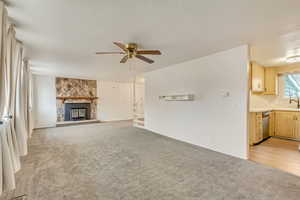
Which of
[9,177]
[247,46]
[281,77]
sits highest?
[247,46]

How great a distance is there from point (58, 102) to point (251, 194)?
8.08 m

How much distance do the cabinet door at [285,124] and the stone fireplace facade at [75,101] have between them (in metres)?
8.14

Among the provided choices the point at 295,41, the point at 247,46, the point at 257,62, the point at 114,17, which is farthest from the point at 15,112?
the point at 257,62

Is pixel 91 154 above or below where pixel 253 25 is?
below

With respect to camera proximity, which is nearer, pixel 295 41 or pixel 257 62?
pixel 295 41

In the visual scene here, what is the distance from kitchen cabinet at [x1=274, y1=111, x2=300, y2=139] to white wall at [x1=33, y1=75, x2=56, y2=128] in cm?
921

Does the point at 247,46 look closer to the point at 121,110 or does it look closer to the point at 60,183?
the point at 60,183

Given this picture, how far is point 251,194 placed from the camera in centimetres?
193

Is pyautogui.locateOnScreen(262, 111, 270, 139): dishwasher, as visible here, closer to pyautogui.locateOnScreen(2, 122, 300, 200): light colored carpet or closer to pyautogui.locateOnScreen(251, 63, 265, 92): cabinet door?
pyautogui.locateOnScreen(251, 63, 265, 92): cabinet door

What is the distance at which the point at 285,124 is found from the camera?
4.52 m

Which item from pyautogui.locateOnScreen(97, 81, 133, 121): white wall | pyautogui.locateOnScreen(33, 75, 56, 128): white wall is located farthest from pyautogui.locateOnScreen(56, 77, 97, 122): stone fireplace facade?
pyautogui.locateOnScreen(97, 81, 133, 121): white wall

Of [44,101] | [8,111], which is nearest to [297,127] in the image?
[8,111]

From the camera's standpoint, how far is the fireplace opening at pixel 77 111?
749cm

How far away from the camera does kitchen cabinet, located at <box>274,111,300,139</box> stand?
4301 millimetres
